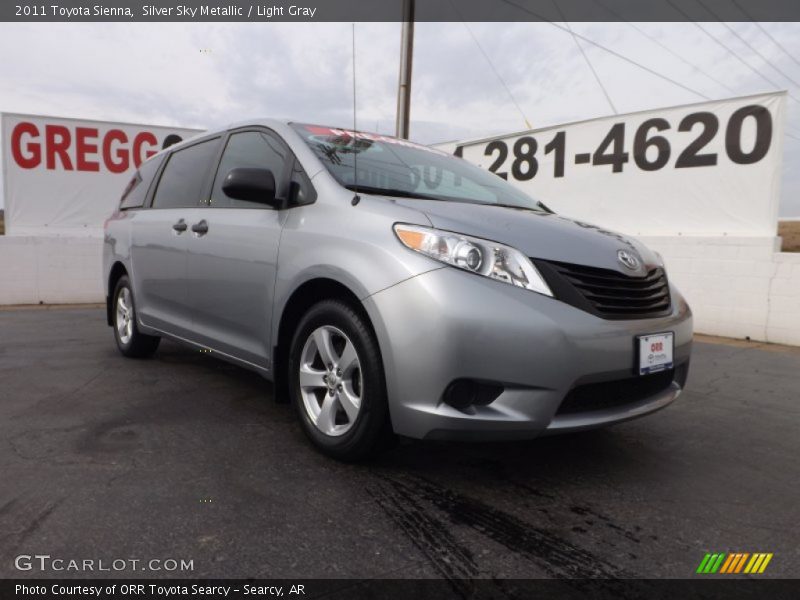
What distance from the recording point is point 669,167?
7.44 metres

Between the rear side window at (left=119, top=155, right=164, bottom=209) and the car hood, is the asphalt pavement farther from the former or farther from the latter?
the rear side window at (left=119, top=155, right=164, bottom=209)

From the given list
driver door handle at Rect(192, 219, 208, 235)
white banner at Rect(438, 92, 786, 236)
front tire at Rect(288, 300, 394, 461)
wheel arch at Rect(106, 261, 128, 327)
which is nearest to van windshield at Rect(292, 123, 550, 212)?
front tire at Rect(288, 300, 394, 461)

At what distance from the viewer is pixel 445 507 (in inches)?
85.0

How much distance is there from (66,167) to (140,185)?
246 inches

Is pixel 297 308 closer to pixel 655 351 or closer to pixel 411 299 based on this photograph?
pixel 411 299

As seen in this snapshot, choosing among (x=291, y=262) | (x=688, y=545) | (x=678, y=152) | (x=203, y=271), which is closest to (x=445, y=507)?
(x=688, y=545)

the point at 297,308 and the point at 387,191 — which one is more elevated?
the point at 387,191

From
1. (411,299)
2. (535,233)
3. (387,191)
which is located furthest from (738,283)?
(411,299)

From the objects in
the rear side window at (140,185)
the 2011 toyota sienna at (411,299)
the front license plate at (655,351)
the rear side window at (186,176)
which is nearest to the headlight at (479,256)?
the 2011 toyota sienna at (411,299)

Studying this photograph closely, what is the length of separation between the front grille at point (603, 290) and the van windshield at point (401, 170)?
0.83 meters

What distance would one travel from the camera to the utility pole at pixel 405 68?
9.96m

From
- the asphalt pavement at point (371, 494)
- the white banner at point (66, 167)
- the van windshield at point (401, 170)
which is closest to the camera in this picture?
the asphalt pavement at point (371, 494)

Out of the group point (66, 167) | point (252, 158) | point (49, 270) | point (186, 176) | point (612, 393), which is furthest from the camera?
point (66, 167)

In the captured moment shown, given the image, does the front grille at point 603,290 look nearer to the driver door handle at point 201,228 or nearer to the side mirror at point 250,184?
the side mirror at point 250,184
